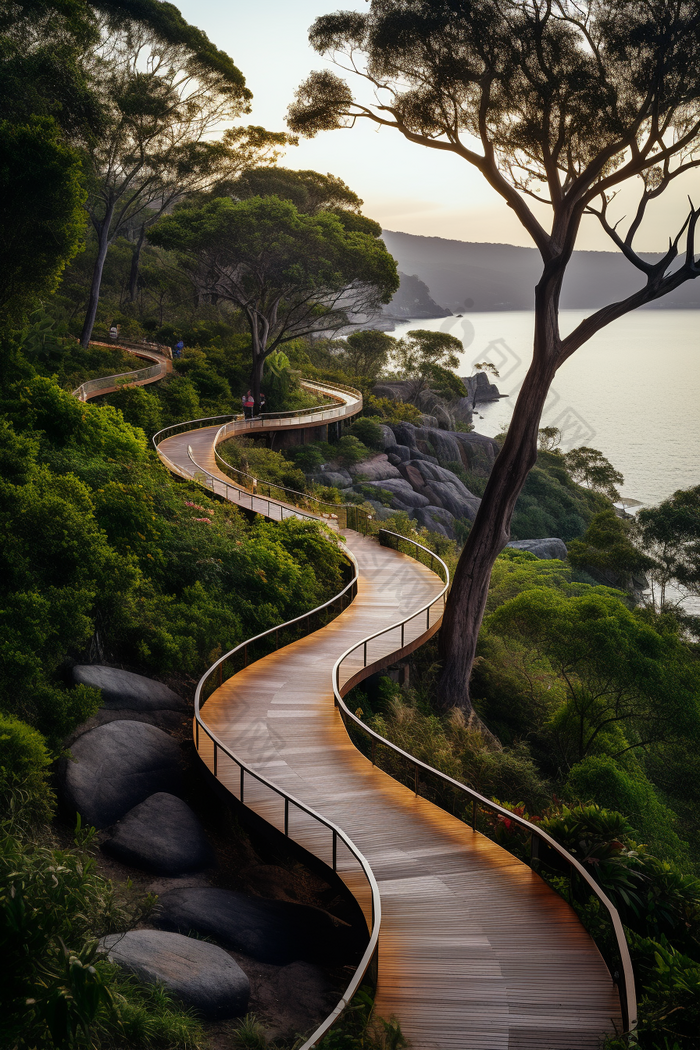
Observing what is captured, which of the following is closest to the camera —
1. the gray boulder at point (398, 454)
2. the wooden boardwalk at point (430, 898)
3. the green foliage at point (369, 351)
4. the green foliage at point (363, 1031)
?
the green foliage at point (363, 1031)

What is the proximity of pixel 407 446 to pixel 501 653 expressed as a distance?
76.6 ft

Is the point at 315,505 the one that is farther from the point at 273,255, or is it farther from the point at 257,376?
the point at 273,255

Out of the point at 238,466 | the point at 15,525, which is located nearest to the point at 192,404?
the point at 238,466

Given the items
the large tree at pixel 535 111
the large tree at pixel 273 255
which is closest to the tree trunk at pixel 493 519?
the large tree at pixel 535 111

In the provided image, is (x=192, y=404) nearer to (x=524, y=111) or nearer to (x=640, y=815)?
(x=524, y=111)

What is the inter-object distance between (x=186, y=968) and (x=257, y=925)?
54.6 inches

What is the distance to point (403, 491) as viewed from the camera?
118 feet

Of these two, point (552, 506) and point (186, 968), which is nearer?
point (186, 968)

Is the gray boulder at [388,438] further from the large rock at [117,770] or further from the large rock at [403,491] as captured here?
the large rock at [117,770]

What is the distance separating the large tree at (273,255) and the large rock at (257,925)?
1168 inches

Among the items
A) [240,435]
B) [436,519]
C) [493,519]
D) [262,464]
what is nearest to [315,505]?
[262,464]

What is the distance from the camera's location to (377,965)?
621cm

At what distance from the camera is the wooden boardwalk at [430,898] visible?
19.0 feet

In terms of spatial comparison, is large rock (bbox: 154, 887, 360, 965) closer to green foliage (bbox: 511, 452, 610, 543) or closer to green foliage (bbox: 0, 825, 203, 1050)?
green foliage (bbox: 0, 825, 203, 1050)
